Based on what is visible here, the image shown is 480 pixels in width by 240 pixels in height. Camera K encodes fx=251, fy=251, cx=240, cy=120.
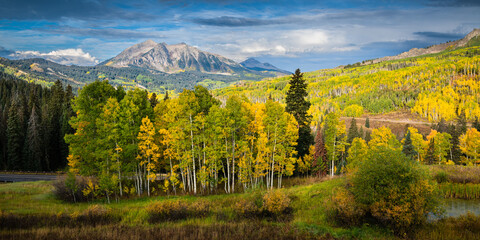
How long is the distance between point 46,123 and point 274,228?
6444cm

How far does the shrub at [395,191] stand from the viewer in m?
14.6

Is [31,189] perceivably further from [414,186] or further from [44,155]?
[414,186]

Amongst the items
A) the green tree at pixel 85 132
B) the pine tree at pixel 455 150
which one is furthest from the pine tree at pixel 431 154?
the green tree at pixel 85 132

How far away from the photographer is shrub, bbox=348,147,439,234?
14.6 m

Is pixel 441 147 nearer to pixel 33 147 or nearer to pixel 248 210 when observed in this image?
pixel 248 210

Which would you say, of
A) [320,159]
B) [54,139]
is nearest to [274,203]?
[320,159]

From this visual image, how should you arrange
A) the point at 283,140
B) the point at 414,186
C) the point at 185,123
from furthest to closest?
the point at 283,140 < the point at 185,123 < the point at 414,186

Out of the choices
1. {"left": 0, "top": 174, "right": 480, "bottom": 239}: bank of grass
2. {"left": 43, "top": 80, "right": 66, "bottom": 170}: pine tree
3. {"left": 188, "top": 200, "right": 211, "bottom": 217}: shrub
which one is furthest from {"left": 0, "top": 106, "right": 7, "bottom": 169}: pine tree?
{"left": 188, "top": 200, "right": 211, "bottom": 217}: shrub

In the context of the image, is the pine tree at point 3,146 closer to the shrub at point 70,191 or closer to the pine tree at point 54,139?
the pine tree at point 54,139

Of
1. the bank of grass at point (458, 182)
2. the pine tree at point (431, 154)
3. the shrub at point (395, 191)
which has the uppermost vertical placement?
the shrub at point (395, 191)

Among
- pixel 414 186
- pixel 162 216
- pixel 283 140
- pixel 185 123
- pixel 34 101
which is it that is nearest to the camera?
pixel 414 186

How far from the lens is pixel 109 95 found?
32875 mm

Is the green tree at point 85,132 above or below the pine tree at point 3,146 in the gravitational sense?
above

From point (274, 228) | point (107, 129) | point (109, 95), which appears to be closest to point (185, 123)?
point (107, 129)
